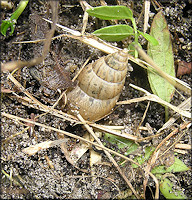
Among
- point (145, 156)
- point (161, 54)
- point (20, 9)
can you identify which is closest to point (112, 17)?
point (161, 54)

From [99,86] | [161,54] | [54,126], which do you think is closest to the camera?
[99,86]

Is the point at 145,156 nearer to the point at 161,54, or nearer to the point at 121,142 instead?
the point at 121,142

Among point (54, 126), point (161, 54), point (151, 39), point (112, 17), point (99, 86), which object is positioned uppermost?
point (112, 17)

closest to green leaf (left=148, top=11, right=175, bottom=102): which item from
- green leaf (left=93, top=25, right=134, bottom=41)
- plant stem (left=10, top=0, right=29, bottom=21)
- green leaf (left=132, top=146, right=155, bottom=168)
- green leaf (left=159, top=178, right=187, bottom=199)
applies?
green leaf (left=93, top=25, right=134, bottom=41)

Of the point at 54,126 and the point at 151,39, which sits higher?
the point at 151,39

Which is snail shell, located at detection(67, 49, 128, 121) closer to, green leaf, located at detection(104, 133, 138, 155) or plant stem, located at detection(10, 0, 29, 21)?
green leaf, located at detection(104, 133, 138, 155)

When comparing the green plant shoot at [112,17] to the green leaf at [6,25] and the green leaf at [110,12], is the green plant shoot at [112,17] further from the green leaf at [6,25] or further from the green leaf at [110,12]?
the green leaf at [6,25]
